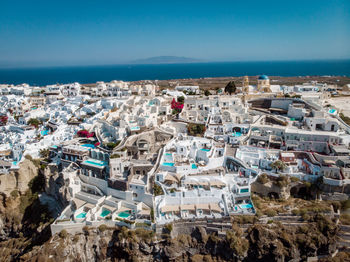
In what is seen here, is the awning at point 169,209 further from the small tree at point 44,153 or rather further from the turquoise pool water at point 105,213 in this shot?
the small tree at point 44,153

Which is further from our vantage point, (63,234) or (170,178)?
(170,178)

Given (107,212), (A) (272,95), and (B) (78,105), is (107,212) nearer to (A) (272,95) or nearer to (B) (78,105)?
(B) (78,105)

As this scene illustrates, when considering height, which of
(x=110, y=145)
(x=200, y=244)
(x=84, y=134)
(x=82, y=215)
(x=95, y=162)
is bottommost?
(x=200, y=244)

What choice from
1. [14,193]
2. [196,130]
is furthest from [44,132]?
[196,130]

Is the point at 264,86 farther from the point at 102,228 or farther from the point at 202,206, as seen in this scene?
the point at 102,228

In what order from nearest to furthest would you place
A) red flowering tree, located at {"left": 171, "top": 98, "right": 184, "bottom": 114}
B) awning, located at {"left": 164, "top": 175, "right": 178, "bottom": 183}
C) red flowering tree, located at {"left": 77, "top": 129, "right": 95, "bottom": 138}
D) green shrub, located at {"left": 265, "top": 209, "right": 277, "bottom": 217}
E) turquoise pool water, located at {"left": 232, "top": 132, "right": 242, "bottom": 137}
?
green shrub, located at {"left": 265, "top": 209, "right": 277, "bottom": 217} < awning, located at {"left": 164, "top": 175, "right": 178, "bottom": 183} < turquoise pool water, located at {"left": 232, "top": 132, "right": 242, "bottom": 137} < red flowering tree, located at {"left": 77, "top": 129, "right": 95, "bottom": 138} < red flowering tree, located at {"left": 171, "top": 98, "right": 184, "bottom": 114}

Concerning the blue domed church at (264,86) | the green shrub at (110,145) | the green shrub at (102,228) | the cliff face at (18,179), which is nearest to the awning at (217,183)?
the green shrub at (102,228)

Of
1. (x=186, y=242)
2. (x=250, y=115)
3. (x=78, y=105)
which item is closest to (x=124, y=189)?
(x=186, y=242)

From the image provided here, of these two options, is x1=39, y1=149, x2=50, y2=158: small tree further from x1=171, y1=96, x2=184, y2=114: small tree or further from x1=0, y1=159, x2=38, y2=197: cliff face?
x1=171, y1=96, x2=184, y2=114: small tree

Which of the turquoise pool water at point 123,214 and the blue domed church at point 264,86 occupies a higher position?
the blue domed church at point 264,86

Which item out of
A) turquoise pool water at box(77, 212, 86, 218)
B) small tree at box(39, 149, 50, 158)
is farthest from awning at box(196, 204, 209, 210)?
small tree at box(39, 149, 50, 158)

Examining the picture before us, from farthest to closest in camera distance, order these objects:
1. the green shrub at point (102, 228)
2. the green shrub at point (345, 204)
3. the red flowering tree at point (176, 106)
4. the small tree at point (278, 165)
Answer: the red flowering tree at point (176, 106) → the small tree at point (278, 165) → the green shrub at point (345, 204) → the green shrub at point (102, 228)
